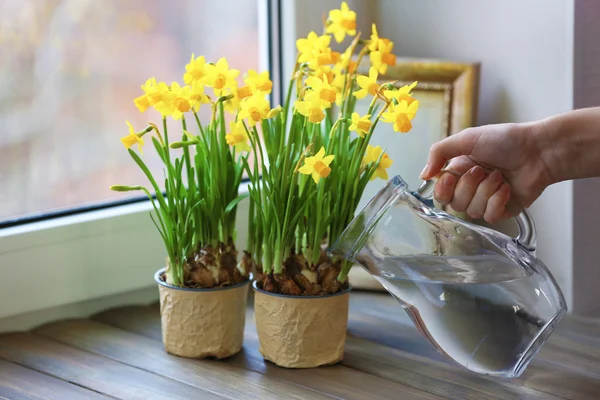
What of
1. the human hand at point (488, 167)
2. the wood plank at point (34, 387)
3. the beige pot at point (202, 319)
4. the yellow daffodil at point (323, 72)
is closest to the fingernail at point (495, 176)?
the human hand at point (488, 167)

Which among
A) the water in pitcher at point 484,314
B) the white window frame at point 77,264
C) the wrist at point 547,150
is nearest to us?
the water in pitcher at point 484,314

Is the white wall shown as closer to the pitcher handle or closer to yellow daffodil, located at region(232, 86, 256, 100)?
the pitcher handle

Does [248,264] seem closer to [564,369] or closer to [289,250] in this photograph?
[289,250]

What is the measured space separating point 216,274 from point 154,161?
1.23ft

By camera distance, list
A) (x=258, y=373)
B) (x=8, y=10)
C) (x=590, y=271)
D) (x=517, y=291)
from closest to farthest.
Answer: (x=517, y=291), (x=258, y=373), (x=8, y=10), (x=590, y=271)

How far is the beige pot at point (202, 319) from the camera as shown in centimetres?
105

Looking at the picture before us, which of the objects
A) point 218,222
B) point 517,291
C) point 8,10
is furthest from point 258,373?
point 8,10

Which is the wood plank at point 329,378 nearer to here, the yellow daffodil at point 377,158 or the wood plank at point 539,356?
the wood plank at point 539,356

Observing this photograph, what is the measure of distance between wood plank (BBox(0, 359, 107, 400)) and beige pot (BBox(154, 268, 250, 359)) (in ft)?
0.46

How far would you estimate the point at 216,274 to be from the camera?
1.06 m

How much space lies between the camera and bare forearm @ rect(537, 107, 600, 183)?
38.4 inches

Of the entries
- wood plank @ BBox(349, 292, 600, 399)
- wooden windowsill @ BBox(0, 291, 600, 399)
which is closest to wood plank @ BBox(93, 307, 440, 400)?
wooden windowsill @ BBox(0, 291, 600, 399)

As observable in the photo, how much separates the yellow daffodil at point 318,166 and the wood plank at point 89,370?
0.88 ft

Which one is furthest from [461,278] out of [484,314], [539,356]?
[539,356]
